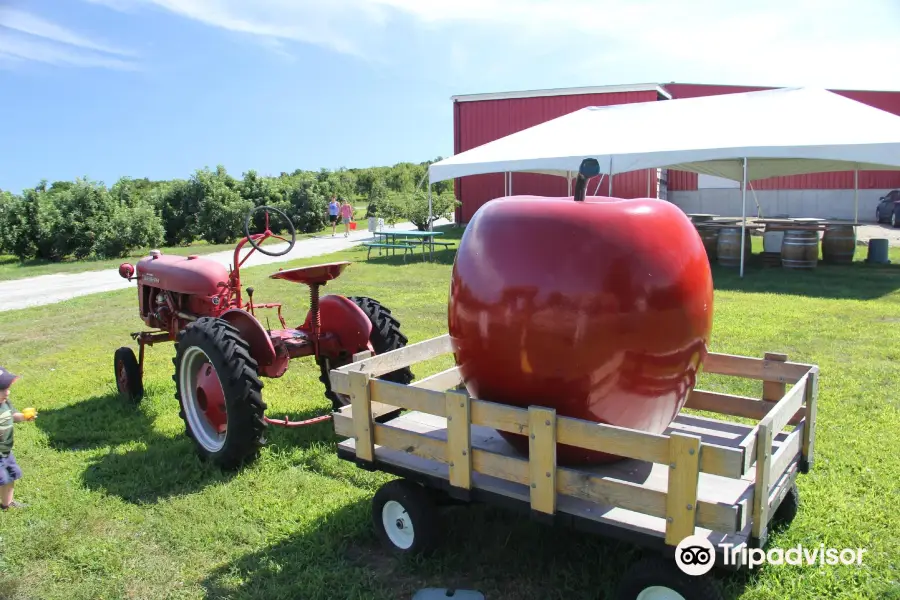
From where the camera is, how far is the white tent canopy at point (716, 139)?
10.8 metres

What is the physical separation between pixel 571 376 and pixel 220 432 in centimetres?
264

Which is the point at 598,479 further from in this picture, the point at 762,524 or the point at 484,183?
the point at 484,183

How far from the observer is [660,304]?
8.89 ft

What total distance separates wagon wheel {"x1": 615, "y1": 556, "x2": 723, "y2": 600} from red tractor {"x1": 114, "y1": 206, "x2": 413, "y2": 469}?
219 centimetres

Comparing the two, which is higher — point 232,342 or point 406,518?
point 232,342

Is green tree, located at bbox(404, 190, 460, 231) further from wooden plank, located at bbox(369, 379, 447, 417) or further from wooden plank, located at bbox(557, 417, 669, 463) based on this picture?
wooden plank, located at bbox(557, 417, 669, 463)

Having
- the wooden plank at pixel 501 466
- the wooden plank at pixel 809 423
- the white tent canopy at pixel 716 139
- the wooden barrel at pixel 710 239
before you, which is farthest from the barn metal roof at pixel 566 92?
the wooden plank at pixel 501 466

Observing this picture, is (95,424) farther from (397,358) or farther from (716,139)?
(716,139)

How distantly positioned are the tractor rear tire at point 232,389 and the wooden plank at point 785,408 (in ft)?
8.75

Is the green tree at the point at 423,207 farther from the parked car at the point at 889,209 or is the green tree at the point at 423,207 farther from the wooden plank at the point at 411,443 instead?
the wooden plank at the point at 411,443

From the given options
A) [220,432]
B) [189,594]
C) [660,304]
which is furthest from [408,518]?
[220,432]

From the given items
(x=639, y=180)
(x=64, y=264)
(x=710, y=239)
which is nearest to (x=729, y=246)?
(x=710, y=239)

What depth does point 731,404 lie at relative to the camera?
3.66 m

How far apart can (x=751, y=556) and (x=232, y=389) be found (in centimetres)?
276
